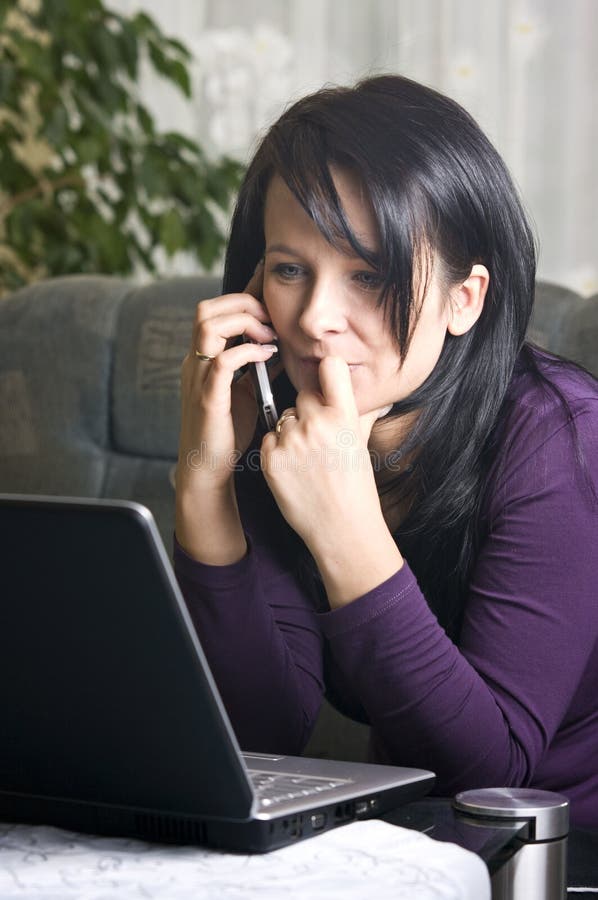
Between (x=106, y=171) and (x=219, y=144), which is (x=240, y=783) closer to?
(x=106, y=171)

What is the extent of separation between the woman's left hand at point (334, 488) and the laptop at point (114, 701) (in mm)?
211

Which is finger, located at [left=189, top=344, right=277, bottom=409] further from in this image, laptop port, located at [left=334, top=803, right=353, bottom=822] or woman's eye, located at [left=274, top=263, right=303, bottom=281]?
laptop port, located at [left=334, top=803, right=353, bottom=822]

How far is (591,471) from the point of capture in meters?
1.00

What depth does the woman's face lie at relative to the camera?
994mm

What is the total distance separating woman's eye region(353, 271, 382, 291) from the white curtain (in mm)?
1360

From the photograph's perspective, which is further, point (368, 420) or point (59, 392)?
point (59, 392)

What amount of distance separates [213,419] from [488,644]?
32 centimetres

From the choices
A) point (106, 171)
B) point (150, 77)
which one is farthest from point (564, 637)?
point (150, 77)

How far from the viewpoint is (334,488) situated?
0.91 m

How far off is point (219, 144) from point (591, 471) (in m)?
1.79

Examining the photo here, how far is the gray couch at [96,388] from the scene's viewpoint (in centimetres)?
175

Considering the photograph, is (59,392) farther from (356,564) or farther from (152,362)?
(356,564)

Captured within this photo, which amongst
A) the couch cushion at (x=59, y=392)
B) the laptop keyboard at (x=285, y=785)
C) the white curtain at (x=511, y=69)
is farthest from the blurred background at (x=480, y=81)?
the laptop keyboard at (x=285, y=785)

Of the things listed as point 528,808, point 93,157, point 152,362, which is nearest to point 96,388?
point 152,362
